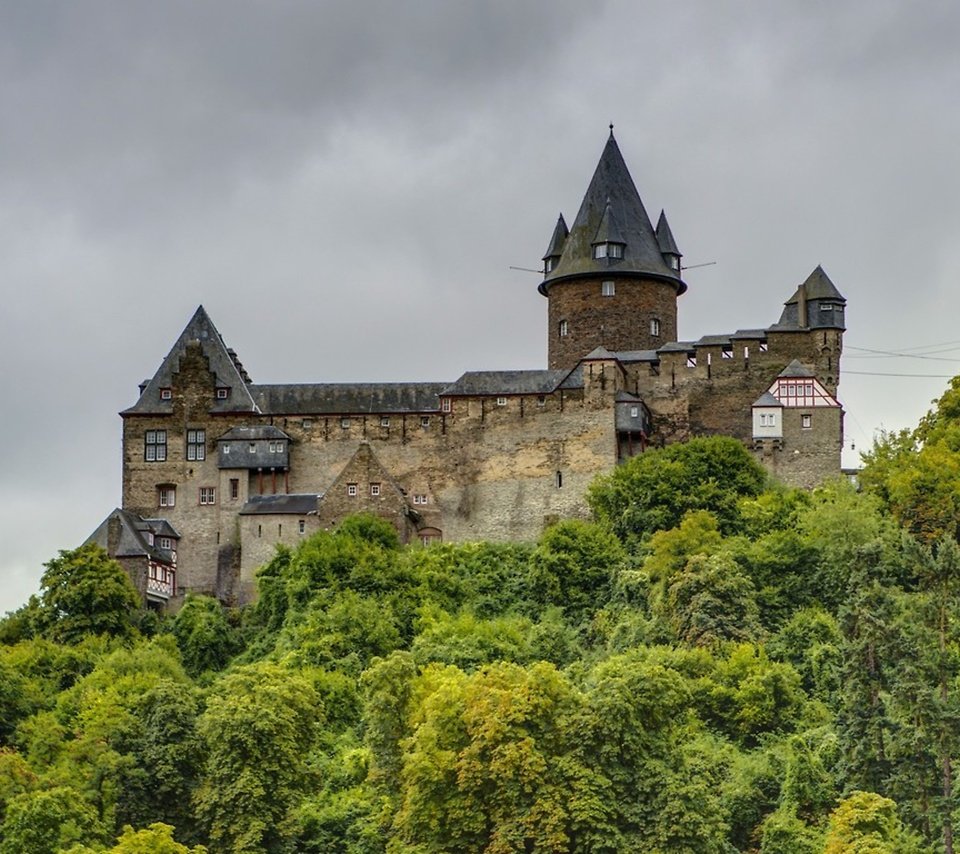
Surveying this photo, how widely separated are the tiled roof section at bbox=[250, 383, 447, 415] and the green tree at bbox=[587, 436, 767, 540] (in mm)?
7196

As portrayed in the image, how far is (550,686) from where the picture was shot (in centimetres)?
7181

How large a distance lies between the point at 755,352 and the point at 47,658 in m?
23.1

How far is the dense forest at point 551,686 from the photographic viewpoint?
70750 millimetres

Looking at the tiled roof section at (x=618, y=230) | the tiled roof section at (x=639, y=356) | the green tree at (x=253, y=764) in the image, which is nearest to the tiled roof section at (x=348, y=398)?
the tiled roof section at (x=639, y=356)

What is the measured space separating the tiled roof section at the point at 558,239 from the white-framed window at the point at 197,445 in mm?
12936

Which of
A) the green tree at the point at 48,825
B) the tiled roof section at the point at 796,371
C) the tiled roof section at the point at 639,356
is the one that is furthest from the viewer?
the tiled roof section at the point at 639,356

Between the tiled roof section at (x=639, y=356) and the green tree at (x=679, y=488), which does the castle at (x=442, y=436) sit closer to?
the tiled roof section at (x=639, y=356)

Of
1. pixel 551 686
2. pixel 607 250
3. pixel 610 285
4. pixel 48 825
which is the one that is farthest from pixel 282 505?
pixel 551 686

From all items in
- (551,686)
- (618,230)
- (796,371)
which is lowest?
(551,686)

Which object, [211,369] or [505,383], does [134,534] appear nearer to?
[211,369]

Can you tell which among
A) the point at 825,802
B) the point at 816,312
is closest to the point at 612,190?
the point at 816,312

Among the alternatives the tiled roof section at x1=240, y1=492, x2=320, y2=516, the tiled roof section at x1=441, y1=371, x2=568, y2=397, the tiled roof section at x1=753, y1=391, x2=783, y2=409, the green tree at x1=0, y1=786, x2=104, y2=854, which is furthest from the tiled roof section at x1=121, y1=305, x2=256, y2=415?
the green tree at x1=0, y1=786, x2=104, y2=854

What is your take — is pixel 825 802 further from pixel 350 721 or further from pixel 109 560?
pixel 109 560

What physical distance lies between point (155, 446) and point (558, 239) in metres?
14.9
